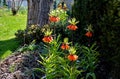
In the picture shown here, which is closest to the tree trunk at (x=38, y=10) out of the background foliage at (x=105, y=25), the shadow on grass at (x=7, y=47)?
the shadow on grass at (x=7, y=47)

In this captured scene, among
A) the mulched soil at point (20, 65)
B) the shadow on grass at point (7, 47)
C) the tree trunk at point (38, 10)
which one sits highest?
the tree trunk at point (38, 10)

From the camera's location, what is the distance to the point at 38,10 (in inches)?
453

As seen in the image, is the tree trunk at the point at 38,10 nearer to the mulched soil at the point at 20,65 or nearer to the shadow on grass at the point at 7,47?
the shadow on grass at the point at 7,47

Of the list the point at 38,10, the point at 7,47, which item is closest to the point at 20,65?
the point at 7,47

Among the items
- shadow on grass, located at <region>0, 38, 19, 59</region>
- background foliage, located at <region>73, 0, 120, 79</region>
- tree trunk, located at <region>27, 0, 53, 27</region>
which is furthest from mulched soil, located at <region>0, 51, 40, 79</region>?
tree trunk, located at <region>27, 0, 53, 27</region>

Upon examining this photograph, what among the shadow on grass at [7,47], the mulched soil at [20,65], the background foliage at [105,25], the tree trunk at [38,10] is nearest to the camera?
the background foliage at [105,25]

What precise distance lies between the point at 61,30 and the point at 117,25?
2.76 meters

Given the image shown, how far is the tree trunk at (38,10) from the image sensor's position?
11.4 m

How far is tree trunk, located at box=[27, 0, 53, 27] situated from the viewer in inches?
450

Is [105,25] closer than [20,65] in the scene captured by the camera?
Yes

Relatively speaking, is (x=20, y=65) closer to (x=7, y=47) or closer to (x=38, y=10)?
(x=7, y=47)

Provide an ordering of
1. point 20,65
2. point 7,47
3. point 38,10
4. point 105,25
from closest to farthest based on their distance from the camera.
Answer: point 105,25
point 20,65
point 7,47
point 38,10

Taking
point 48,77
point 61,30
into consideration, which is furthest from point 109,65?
point 61,30

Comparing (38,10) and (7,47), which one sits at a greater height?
(38,10)
